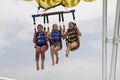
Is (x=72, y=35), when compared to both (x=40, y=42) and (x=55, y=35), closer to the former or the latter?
(x=55, y=35)

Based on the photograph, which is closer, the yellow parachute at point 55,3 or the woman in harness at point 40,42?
the yellow parachute at point 55,3

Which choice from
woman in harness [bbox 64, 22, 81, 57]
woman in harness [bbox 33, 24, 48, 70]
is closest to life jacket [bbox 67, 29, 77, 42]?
woman in harness [bbox 64, 22, 81, 57]

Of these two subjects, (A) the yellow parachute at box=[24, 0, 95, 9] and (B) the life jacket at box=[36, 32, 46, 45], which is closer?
(A) the yellow parachute at box=[24, 0, 95, 9]

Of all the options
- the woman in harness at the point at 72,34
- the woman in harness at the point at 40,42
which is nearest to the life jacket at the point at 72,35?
the woman in harness at the point at 72,34

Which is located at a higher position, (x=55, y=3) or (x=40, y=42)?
(x=55, y=3)

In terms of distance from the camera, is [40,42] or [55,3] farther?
[40,42]

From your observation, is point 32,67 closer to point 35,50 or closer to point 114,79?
point 35,50

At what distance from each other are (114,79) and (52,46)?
2.02ft

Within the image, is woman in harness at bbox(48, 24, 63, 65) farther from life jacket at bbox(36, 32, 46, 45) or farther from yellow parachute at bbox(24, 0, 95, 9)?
yellow parachute at bbox(24, 0, 95, 9)

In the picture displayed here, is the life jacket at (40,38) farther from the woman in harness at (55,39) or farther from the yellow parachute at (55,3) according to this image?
the yellow parachute at (55,3)

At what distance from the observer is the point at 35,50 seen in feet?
10.3

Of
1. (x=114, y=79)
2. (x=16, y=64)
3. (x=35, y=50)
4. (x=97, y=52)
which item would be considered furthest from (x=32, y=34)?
(x=114, y=79)

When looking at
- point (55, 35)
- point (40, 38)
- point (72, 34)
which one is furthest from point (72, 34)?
point (40, 38)

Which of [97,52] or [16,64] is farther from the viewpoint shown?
[16,64]
